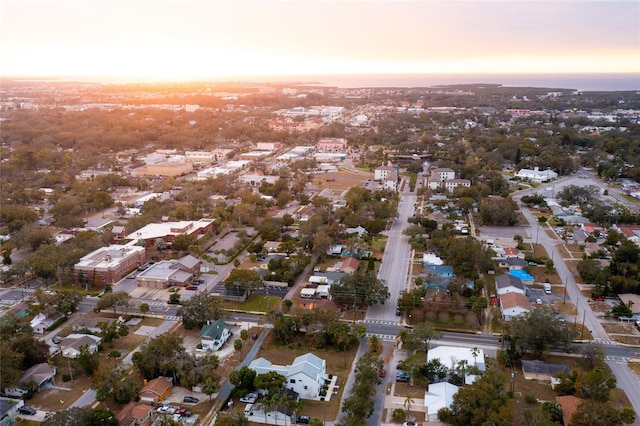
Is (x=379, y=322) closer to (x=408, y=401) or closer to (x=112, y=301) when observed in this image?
(x=408, y=401)

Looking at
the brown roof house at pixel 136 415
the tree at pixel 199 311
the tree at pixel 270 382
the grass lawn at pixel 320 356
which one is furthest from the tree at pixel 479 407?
the tree at pixel 199 311

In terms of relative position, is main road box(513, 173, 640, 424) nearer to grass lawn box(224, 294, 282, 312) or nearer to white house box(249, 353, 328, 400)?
white house box(249, 353, 328, 400)

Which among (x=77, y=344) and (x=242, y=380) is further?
(x=77, y=344)

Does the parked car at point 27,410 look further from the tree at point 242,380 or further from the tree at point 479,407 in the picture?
the tree at point 479,407

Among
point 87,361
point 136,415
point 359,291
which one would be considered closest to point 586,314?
point 359,291

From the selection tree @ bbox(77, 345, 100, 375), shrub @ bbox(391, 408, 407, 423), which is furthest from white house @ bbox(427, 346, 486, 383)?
tree @ bbox(77, 345, 100, 375)
